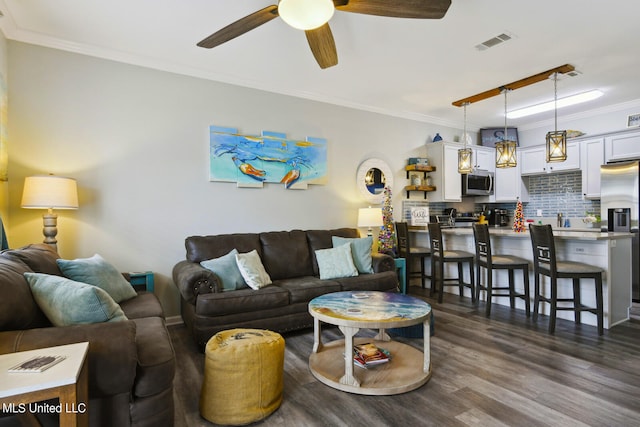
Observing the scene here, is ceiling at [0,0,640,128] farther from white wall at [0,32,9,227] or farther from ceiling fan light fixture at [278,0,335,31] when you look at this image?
ceiling fan light fixture at [278,0,335,31]

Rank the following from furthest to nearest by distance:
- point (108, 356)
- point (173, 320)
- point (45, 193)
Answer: point (173, 320), point (45, 193), point (108, 356)

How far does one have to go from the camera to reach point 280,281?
3.57 m

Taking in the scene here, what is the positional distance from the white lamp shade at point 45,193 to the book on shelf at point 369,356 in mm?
2636

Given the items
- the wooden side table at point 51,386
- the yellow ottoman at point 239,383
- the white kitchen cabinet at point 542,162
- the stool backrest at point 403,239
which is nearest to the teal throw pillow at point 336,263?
the stool backrest at point 403,239

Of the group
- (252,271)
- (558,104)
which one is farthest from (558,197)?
(252,271)

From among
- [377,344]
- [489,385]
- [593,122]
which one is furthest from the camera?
[593,122]

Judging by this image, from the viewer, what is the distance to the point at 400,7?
2037 millimetres

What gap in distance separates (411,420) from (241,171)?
302 centimetres

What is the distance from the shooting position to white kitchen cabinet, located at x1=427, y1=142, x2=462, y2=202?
218 inches

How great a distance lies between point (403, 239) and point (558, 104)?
3.05m

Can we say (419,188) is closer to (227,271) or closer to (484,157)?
(484,157)

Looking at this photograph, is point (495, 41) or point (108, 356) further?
point (495, 41)

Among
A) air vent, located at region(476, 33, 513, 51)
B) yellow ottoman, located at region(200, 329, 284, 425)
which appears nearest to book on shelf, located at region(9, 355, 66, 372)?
yellow ottoman, located at region(200, 329, 284, 425)

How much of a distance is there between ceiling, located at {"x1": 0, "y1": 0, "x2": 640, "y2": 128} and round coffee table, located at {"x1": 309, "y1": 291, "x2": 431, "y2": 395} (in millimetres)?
2281
